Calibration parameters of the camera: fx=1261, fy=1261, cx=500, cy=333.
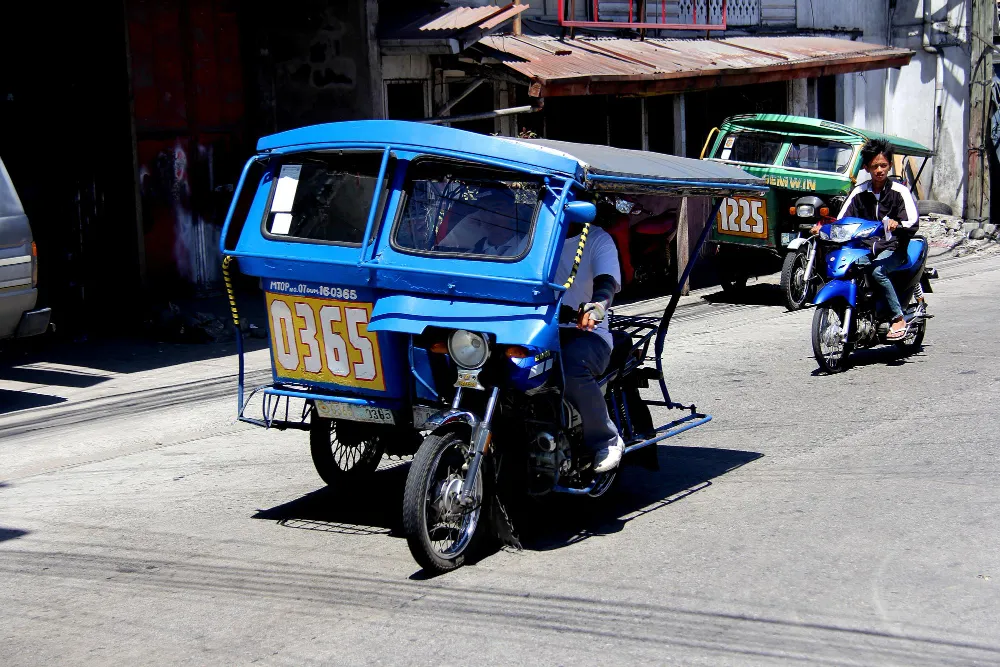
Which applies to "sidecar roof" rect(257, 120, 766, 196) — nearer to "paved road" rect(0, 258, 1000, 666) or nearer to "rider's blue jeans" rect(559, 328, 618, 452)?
"rider's blue jeans" rect(559, 328, 618, 452)

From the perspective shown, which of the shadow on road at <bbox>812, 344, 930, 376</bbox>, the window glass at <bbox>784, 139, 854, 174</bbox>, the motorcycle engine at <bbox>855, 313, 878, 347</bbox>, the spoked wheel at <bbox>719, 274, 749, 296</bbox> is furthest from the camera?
the spoked wheel at <bbox>719, 274, 749, 296</bbox>

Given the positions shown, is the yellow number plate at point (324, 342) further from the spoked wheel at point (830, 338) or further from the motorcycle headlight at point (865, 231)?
the motorcycle headlight at point (865, 231)

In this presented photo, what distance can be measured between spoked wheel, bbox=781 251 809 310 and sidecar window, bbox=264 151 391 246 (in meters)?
8.87

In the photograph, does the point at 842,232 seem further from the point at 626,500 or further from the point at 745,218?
the point at 626,500

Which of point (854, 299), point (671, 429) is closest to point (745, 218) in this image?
point (854, 299)

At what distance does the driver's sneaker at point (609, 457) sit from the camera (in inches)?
254

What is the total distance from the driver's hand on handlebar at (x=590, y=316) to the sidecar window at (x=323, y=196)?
1.17 meters

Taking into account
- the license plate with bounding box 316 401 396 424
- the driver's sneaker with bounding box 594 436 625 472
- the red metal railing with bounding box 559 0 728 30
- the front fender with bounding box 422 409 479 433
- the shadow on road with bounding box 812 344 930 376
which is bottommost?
the shadow on road with bounding box 812 344 930 376

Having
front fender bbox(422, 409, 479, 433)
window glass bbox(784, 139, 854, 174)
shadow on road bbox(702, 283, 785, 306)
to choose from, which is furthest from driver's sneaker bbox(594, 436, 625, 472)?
window glass bbox(784, 139, 854, 174)

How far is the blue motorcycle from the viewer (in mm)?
10648

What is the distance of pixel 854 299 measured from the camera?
10.7m

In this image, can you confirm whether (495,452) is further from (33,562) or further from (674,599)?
(33,562)

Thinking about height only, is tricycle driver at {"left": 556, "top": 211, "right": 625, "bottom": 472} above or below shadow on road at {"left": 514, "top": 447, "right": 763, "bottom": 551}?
above

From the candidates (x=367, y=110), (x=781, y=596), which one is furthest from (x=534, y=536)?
(x=367, y=110)
